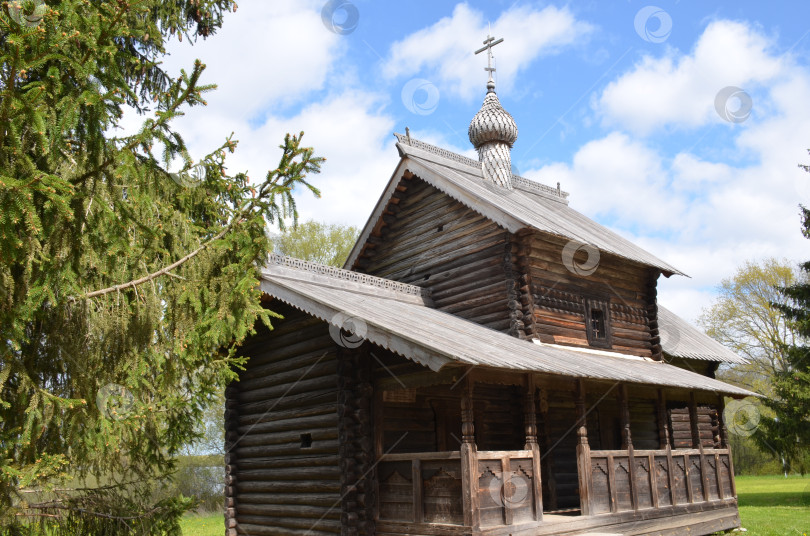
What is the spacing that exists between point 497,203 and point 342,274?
4.00 metres

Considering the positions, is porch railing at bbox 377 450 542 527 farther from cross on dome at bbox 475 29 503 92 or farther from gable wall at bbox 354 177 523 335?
cross on dome at bbox 475 29 503 92

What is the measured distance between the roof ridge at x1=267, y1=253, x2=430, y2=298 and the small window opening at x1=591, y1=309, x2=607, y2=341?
169 inches

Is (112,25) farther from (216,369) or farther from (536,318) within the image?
(536,318)

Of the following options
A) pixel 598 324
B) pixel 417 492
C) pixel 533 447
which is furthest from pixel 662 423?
pixel 417 492

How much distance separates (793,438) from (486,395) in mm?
13714

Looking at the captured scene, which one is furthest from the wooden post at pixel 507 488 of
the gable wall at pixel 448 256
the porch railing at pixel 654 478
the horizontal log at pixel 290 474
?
the gable wall at pixel 448 256

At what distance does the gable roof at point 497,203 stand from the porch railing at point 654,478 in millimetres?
4986

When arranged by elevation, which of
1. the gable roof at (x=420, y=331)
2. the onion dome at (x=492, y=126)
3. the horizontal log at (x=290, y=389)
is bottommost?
the horizontal log at (x=290, y=389)

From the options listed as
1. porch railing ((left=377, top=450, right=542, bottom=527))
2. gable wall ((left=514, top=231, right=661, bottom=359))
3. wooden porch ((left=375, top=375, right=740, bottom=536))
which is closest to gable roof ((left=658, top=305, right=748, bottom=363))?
gable wall ((left=514, top=231, right=661, bottom=359))

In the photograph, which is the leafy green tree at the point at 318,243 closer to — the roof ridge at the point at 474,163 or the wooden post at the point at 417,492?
the roof ridge at the point at 474,163

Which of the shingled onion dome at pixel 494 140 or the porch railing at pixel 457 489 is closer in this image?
the porch railing at pixel 457 489

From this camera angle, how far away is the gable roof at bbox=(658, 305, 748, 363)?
72.3 ft

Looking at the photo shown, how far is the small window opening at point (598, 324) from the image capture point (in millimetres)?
17281

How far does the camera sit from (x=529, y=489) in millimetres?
11031
